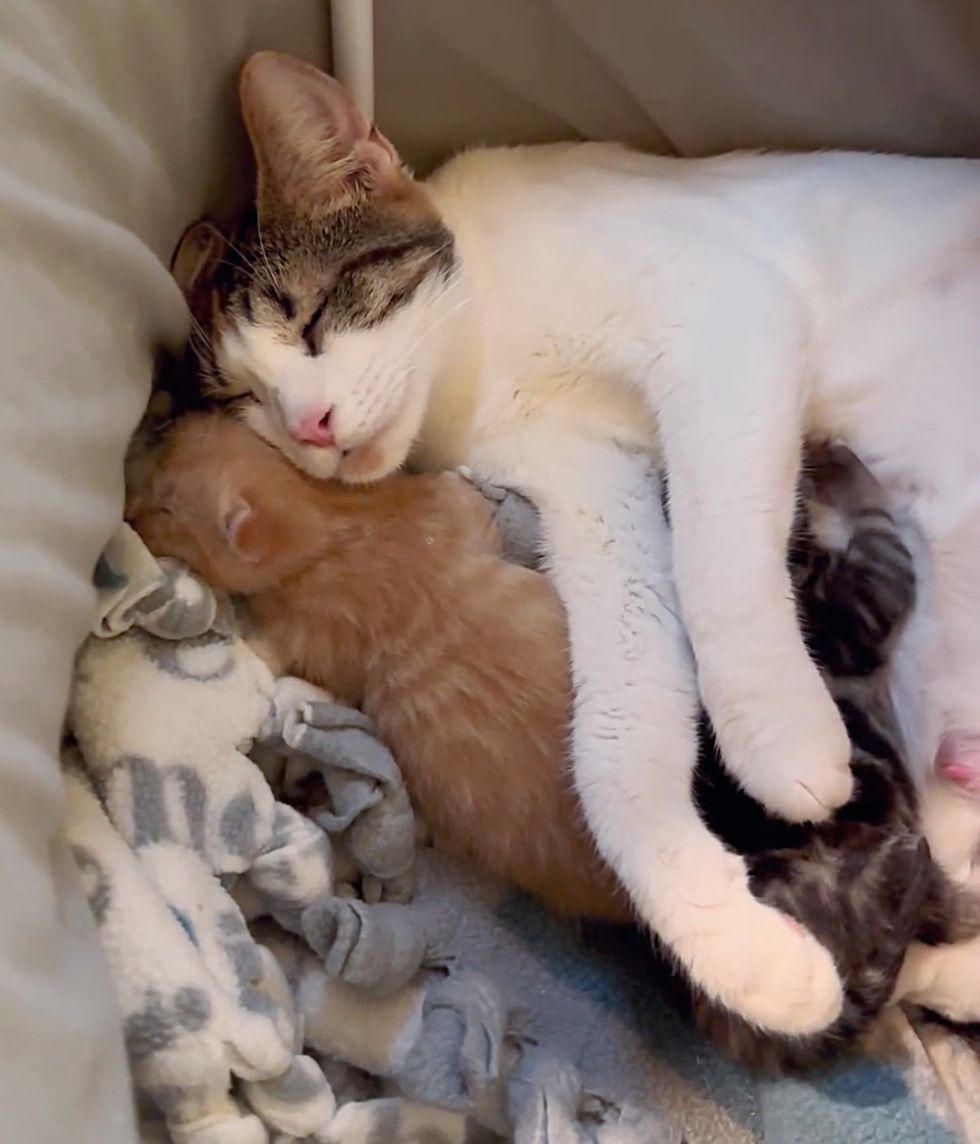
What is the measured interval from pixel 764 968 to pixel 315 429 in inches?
22.3

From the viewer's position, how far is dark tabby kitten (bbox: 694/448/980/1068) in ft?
3.22

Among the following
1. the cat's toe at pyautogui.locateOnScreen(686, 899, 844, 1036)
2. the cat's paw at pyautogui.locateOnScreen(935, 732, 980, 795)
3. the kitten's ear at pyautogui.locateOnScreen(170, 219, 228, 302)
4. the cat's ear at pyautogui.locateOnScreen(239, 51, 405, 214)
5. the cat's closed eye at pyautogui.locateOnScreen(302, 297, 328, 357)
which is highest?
the cat's ear at pyautogui.locateOnScreen(239, 51, 405, 214)

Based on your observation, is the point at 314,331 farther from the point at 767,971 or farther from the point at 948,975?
the point at 948,975

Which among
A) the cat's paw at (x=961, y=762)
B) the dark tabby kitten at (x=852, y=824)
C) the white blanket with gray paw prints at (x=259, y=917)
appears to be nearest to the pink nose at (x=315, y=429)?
the white blanket with gray paw prints at (x=259, y=917)

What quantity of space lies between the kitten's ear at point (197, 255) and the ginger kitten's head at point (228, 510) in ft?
0.43

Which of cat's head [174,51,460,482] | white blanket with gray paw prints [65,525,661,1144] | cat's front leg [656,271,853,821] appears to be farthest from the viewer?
cat's head [174,51,460,482]

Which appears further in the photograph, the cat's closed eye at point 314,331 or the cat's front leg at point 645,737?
the cat's closed eye at point 314,331

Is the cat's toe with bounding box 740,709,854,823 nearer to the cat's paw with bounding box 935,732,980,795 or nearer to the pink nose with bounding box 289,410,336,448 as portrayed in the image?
the cat's paw with bounding box 935,732,980,795

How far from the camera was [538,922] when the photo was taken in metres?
1.13

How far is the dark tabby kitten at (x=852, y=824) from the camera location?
980mm

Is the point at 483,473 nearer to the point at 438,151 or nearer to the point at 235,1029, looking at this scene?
the point at 438,151

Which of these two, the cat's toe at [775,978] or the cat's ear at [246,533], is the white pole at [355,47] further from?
the cat's toe at [775,978]

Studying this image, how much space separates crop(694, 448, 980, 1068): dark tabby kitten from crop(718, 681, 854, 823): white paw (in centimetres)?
5

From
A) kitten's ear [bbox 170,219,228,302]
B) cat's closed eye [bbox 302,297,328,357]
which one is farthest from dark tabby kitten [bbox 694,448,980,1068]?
kitten's ear [bbox 170,219,228,302]
